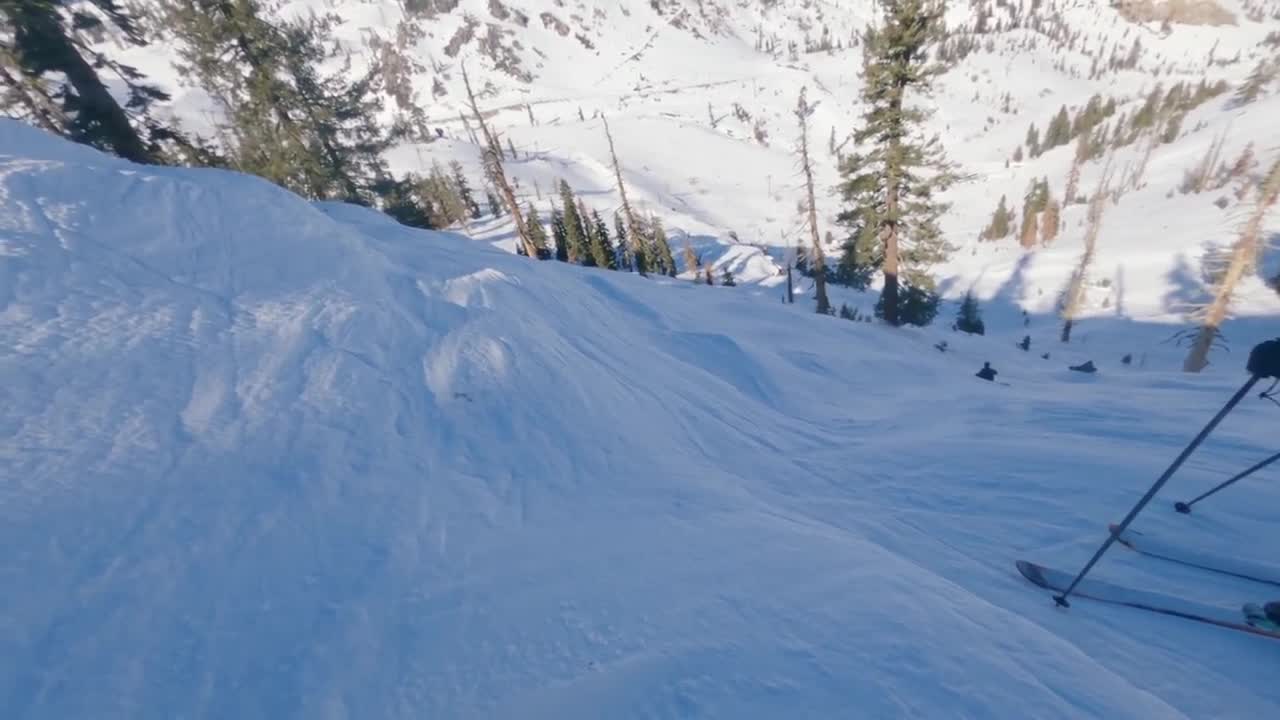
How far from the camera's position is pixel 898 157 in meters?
18.9

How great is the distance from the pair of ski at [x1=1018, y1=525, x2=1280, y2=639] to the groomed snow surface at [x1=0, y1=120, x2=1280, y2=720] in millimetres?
122

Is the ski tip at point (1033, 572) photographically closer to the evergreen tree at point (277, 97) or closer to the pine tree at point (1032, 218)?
the evergreen tree at point (277, 97)

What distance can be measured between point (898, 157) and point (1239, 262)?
14188 millimetres

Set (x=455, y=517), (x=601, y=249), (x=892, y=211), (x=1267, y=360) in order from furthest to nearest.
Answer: (x=601, y=249), (x=892, y=211), (x=455, y=517), (x=1267, y=360)

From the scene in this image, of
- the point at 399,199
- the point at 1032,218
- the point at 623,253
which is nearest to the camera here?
the point at 399,199

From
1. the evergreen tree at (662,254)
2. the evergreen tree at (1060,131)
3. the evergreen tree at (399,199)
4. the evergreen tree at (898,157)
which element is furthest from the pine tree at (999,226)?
the evergreen tree at (399,199)

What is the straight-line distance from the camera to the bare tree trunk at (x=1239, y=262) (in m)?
19.3

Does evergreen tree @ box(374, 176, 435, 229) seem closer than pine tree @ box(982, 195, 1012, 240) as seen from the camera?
Yes

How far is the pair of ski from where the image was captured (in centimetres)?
449

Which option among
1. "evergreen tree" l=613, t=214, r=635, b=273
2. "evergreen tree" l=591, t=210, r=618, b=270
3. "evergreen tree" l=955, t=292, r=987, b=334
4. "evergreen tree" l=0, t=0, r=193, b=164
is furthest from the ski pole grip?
"evergreen tree" l=613, t=214, r=635, b=273

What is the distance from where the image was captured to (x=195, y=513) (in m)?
3.78

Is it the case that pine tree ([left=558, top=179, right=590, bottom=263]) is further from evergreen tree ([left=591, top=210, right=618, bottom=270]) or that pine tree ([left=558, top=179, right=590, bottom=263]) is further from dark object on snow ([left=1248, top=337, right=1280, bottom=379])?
dark object on snow ([left=1248, top=337, right=1280, bottom=379])

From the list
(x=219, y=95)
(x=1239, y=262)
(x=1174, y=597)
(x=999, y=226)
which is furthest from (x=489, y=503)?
(x=999, y=226)

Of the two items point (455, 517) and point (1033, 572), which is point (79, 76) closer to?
point (455, 517)
